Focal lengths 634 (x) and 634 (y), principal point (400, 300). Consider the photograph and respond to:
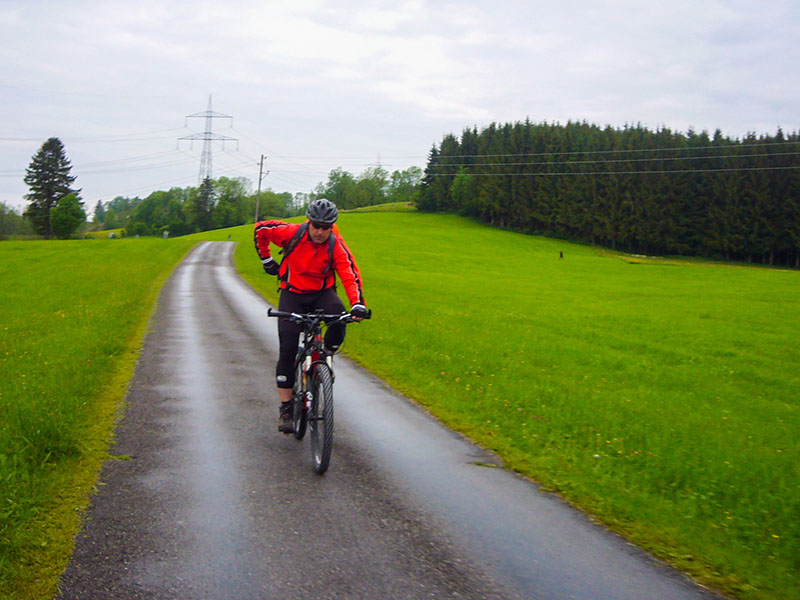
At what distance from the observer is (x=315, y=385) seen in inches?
230

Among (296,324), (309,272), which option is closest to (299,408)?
(296,324)

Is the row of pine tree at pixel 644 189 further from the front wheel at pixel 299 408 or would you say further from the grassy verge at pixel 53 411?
the front wheel at pixel 299 408

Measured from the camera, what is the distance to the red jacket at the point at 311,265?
600 cm

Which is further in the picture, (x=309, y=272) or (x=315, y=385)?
(x=309, y=272)

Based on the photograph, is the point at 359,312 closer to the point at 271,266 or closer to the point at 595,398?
the point at 271,266

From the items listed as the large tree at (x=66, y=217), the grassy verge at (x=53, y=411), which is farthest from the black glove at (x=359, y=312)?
the large tree at (x=66, y=217)

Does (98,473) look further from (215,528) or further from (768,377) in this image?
(768,377)

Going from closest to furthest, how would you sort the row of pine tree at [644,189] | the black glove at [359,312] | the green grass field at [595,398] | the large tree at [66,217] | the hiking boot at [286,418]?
the green grass field at [595,398], the black glove at [359,312], the hiking boot at [286,418], the row of pine tree at [644,189], the large tree at [66,217]

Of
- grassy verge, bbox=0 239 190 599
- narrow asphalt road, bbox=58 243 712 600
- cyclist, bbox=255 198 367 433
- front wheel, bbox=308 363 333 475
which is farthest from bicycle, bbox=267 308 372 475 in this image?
grassy verge, bbox=0 239 190 599

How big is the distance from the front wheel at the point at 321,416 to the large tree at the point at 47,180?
321ft

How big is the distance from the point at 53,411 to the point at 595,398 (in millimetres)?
7160

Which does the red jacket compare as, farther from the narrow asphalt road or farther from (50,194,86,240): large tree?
(50,194,86,240): large tree

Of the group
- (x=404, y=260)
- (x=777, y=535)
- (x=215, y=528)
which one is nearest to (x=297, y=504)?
(x=215, y=528)

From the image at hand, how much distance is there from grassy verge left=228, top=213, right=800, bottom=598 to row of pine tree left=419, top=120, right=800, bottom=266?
53967 mm
